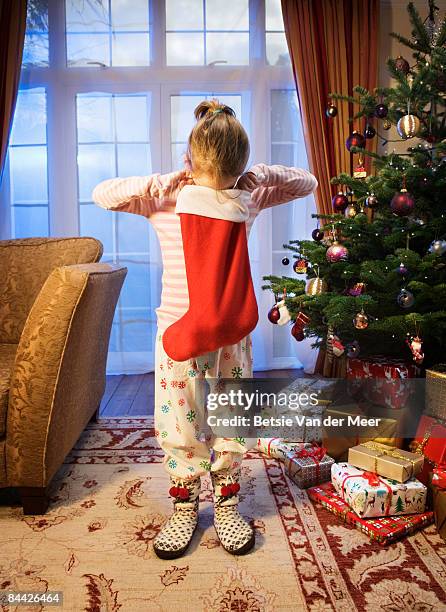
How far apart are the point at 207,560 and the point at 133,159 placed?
257cm

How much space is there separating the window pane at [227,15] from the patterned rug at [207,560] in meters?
2.77

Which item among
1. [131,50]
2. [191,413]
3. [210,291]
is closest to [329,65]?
[131,50]

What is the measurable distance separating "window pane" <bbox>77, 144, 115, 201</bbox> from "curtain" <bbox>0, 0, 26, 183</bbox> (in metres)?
0.46

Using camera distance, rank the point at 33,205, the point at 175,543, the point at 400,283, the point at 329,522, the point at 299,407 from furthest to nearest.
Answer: the point at 33,205 < the point at 299,407 < the point at 400,283 < the point at 329,522 < the point at 175,543

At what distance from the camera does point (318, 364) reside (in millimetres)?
3367

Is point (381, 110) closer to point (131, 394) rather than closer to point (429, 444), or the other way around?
point (429, 444)

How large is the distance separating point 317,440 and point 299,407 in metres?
0.16

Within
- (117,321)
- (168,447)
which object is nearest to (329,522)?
(168,447)

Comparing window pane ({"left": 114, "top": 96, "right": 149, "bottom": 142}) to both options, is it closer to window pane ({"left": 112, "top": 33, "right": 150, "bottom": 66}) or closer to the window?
the window

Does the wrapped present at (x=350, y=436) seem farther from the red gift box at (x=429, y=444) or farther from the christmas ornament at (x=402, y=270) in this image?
the christmas ornament at (x=402, y=270)

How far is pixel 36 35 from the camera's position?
328cm

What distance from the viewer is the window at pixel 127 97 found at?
3289mm

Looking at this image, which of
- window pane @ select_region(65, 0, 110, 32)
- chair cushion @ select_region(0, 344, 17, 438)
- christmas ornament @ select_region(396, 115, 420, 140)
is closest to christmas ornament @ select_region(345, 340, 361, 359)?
christmas ornament @ select_region(396, 115, 420, 140)

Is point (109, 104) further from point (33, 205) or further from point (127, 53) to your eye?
point (33, 205)
